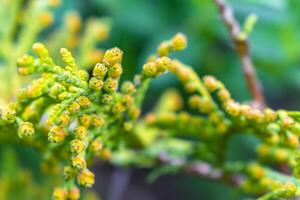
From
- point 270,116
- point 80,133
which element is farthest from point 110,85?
point 270,116

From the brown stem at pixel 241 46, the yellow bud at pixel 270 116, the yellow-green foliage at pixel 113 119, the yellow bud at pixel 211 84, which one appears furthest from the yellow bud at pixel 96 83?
the brown stem at pixel 241 46

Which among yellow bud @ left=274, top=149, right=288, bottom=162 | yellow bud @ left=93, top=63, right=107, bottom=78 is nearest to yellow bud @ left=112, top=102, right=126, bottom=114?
yellow bud @ left=93, top=63, right=107, bottom=78

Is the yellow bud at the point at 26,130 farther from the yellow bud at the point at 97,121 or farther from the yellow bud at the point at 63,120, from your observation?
the yellow bud at the point at 97,121

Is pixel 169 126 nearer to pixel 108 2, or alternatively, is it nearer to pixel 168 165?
pixel 168 165

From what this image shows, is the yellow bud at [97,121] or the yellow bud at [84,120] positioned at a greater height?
the yellow bud at [97,121]

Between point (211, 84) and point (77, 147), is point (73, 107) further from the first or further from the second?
point (211, 84)

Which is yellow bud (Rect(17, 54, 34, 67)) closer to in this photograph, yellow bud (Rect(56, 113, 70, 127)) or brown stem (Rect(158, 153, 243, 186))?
yellow bud (Rect(56, 113, 70, 127))
